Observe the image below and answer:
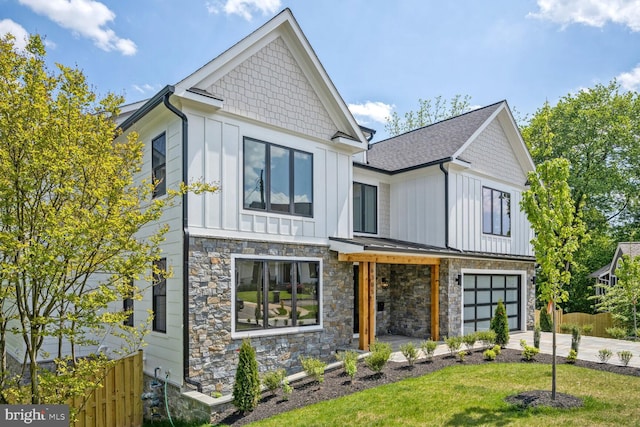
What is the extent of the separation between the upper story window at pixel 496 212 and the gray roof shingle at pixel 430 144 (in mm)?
2060

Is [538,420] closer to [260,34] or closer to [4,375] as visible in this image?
[4,375]

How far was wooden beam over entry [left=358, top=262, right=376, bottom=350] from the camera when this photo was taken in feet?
35.2

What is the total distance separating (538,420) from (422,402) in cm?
171

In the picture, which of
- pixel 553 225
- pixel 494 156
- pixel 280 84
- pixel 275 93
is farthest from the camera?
pixel 494 156

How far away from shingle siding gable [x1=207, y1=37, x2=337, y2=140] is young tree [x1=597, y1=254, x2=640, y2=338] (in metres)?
10.4

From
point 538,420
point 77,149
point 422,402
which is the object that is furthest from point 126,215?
point 538,420

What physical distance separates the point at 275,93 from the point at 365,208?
18.1 feet

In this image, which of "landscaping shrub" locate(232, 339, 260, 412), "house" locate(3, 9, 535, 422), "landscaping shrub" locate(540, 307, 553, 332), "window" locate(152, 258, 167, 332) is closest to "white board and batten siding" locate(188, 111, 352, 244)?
"house" locate(3, 9, 535, 422)

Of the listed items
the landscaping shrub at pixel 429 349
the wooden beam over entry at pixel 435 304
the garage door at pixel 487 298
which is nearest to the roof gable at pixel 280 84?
the wooden beam over entry at pixel 435 304

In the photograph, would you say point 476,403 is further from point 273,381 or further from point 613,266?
point 613,266

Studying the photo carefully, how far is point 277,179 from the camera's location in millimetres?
9891

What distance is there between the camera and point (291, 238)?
9992 mm

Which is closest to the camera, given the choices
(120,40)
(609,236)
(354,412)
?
(354,412)

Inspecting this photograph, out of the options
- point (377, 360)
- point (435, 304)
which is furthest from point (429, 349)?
point (435, 304)
